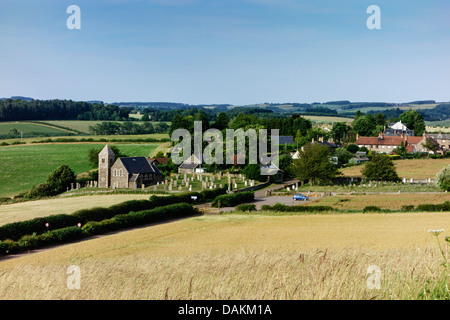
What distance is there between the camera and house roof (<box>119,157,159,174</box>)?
2653 inches

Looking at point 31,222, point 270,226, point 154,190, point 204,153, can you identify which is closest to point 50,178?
point 154,190

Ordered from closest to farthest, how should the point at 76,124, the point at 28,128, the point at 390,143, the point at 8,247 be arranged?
the point at 8,247 → the point at 390,143 → the point at 28,128 → the point at 76,124

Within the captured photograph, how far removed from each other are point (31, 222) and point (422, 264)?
31305 mm

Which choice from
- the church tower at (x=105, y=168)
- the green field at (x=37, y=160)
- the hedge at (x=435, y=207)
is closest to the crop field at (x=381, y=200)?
the hedge at (x=435, y=207)

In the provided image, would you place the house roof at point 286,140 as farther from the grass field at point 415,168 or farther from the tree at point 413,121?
the tree at point 413,121

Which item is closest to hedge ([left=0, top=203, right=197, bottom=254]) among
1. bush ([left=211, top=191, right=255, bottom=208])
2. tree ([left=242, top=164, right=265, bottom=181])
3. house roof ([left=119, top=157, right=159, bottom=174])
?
bush ([left=211, top=191, right=255, bottom=208])

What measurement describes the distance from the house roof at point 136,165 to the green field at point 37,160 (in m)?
18.0

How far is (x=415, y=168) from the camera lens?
8994 centimetres

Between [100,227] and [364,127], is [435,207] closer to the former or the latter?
[100,227]

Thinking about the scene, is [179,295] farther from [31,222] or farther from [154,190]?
[154,190]

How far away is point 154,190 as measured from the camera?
62031mm

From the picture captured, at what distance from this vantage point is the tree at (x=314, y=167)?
71312 millimetres

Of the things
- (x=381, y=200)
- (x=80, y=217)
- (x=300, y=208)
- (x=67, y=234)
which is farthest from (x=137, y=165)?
(x=67, y=234)

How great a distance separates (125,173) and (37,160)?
38.6 metres
